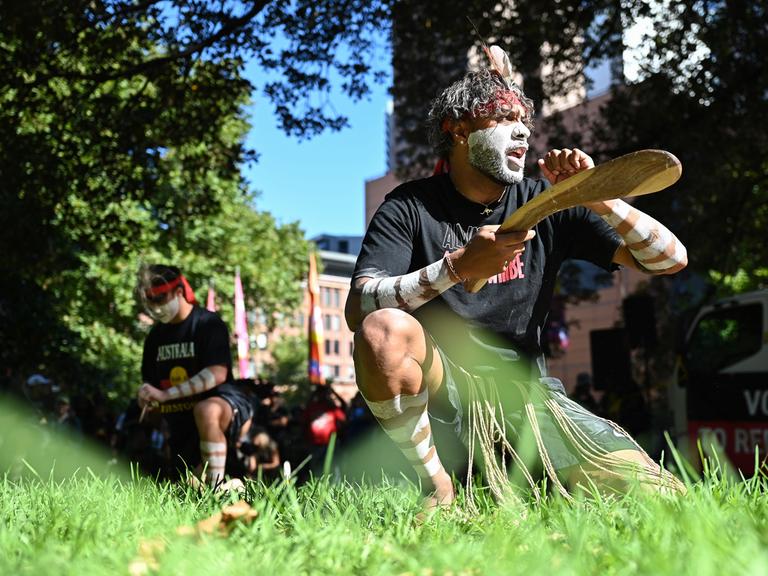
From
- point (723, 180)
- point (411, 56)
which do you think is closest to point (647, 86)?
point (723, 180)

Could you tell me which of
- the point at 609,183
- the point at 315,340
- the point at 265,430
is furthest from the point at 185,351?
the point at 265,430

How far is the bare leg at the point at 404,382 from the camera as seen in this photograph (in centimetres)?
311

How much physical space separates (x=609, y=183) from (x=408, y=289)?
0.80 meters

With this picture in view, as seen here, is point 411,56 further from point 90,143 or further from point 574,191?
point 574,191

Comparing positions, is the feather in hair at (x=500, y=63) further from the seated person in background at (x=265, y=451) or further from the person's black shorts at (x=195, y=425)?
the seated person in background at (x=265, y=451)

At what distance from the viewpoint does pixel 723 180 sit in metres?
14.2

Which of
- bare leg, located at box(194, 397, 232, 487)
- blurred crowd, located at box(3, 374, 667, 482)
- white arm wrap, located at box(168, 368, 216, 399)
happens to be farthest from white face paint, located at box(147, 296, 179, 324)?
blurred crowd, located at box(3, 374, 667, 482)

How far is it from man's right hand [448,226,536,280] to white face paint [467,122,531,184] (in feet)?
2.15

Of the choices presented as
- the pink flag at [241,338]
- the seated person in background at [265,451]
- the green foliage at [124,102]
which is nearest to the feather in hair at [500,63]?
the green foliage at [124,102]

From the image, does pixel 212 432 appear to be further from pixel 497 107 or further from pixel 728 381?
pixel 728 381

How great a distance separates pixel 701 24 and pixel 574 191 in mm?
10257

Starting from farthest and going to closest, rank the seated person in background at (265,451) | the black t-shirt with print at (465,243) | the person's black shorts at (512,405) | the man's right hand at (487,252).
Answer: the seated person in background at (265,451) < the black t-shirt with print at (465,243) < the person's black shorts at (512,405) < the man's right hand at (487,252)

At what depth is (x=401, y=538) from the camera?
2.27m

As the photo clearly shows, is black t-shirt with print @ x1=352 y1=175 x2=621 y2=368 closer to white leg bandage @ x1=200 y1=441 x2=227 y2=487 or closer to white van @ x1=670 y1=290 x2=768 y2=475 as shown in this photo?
white leg bandage @ x1=200 y1=441 x2=227 y2=487
